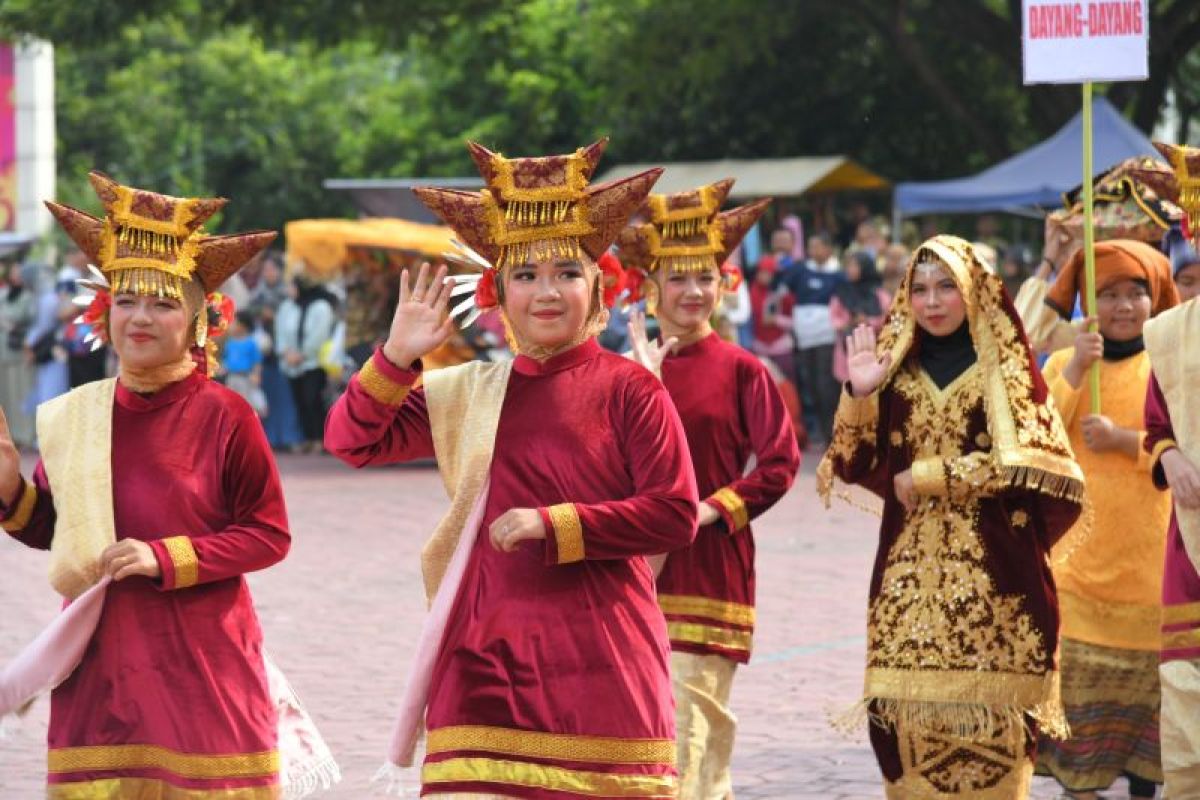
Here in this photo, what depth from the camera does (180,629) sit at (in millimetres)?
5723

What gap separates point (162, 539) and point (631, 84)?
21662 millimetres

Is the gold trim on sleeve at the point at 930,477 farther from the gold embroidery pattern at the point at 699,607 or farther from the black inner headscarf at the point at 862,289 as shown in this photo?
the black inner headscarf at the point at 862,289

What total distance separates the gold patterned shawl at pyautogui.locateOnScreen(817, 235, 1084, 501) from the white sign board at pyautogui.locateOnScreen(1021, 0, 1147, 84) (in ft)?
3.74

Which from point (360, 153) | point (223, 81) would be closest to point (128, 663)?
point (360, 153)

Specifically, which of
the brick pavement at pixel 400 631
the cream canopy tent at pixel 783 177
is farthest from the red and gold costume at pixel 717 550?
the cream canopy tent at pixel 783 177

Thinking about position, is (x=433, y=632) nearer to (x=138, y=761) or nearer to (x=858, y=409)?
(x=138, y=761)

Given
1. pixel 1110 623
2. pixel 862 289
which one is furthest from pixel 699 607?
pixel 862 289

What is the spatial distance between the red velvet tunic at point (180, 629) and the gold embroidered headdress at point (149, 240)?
0.29 meters

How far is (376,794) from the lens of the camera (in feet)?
24.8

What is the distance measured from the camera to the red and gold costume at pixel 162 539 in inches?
224

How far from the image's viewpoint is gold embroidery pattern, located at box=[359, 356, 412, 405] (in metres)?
5.14

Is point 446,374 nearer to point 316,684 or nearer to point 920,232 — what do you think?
point 316,684

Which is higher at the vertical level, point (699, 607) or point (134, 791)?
point (699, 607)

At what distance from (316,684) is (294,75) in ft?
119
